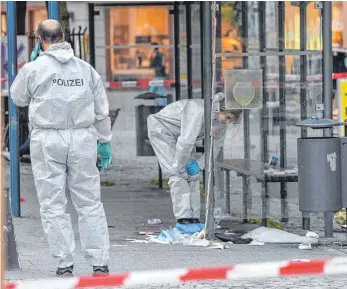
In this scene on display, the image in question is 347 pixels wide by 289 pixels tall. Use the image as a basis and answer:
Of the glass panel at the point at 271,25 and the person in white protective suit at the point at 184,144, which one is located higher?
the glass panel at the point at 271,25

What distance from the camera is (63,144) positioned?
7555 millimetres

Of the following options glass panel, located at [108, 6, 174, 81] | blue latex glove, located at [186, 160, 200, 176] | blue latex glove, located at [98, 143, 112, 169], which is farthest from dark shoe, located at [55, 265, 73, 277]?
glass panel, located at [108, 6, 174, 81]

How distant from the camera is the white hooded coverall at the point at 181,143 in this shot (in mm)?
9953

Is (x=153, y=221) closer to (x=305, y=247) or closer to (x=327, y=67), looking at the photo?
(x=305, y=247)

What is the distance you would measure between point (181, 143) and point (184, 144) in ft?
0.09

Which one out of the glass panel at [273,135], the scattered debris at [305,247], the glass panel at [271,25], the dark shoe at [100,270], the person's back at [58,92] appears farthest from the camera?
the glass panel at [271,25]

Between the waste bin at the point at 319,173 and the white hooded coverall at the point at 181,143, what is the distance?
100 centimetres

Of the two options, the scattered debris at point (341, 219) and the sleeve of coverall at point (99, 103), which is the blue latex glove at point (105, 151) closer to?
the sleeve of coverall at point (99, 103)

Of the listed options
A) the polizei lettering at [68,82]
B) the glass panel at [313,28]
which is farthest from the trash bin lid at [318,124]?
the polizei lettering at [68,82]

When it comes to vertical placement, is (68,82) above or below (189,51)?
below

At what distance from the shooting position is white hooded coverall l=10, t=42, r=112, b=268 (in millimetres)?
7562

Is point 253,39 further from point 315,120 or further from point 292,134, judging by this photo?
point 315,120

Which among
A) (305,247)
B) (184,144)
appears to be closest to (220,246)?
(305,247)

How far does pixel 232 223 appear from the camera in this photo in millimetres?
11031
